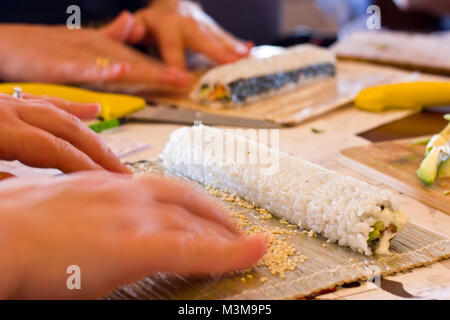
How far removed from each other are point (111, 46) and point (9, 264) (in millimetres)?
1352

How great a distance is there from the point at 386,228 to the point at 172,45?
1.32m

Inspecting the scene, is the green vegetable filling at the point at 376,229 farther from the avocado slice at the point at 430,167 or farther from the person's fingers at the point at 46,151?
the person's fingers at the point at 46,151

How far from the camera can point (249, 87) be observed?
1722 mm

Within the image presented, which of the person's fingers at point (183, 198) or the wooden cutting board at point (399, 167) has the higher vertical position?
the person's fingers at point (183, 198)

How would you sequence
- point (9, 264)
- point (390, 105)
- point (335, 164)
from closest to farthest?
point (9, 264) → point (335, 164) → point (390, 105)

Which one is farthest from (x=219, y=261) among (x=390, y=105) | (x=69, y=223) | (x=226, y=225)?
(x=390, y=105)

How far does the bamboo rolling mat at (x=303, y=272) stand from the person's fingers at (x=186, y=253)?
0.12 ft

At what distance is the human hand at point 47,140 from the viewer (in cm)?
90

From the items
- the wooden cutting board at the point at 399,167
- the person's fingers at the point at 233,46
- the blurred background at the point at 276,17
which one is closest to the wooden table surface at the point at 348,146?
the wooden cutting board at the point at 399,167

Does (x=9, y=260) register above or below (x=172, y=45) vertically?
below

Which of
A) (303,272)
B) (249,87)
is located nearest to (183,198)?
(303,272)

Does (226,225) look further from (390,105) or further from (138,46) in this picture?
(138,46)

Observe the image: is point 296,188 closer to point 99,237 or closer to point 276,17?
point 99,237

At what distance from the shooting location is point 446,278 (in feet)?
2.63
